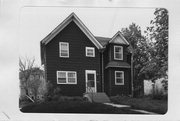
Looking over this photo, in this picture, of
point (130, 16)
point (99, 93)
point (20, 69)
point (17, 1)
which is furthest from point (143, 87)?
point (17, 1)

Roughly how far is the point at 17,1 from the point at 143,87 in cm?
151

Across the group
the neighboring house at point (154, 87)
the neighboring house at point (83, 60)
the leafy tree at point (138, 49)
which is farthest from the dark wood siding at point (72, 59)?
the neighboring house at point (154, 87)

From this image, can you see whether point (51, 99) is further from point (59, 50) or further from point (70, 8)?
point (70, 8)

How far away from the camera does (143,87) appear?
3617mm

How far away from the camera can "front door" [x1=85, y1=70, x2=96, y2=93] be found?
363 cm

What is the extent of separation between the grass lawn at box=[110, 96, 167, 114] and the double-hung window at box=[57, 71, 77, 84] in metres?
0.42

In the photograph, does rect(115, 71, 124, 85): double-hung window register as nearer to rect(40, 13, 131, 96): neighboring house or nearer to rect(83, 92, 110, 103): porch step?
rect(40, 13, 131, 96): neighboring house

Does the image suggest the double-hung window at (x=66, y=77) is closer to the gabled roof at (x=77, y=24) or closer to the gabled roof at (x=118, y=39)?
the gabled roof at (x=77, y=24)

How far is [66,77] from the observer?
362 centimetres

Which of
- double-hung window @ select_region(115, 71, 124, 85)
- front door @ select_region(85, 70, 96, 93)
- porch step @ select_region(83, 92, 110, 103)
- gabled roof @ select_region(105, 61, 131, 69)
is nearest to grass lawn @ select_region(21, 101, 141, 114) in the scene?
porch step @ select_region(83, 92, 110, 103)

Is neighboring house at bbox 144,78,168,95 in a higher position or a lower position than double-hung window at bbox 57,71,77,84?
lower

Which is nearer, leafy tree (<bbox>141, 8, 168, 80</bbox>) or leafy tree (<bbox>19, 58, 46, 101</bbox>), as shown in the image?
leafy tree (<bbox>141, 8, 168, 80</bbox>)

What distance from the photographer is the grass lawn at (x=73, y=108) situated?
3.60 metres

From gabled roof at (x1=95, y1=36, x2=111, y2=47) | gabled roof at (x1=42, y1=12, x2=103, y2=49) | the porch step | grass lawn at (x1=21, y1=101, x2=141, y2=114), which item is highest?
gabled roof at (x1=42, y1=12, x2=103, y2=49)
